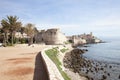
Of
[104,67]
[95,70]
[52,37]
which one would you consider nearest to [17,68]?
[95,70]

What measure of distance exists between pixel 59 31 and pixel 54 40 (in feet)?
20.9

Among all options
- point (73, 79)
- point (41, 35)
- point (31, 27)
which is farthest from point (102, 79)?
point (41, 35)

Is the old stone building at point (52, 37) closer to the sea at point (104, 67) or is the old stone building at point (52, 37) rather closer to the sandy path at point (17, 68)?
the sea at point (104, 67)

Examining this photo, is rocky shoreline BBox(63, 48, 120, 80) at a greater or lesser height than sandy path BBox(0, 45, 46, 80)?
lesser

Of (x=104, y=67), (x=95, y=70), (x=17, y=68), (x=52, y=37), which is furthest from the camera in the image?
(x=52, y=37)

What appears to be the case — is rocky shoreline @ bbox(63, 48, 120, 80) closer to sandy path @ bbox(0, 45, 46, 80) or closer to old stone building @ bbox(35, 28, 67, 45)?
sandy path @ bbox(0, 45, 46, 80)

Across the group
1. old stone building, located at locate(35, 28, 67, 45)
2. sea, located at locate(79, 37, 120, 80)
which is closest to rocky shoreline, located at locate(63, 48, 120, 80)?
sea, located at locate(79, 37, 120, 80)

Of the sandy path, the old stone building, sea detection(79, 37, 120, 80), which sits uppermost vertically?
the old stone building

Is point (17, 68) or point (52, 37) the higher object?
point (52, 37)

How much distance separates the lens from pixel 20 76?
11.9m

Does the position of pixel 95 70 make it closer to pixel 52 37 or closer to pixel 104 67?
pixel 104 67

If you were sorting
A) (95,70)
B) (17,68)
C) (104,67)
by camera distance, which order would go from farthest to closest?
(104,67) → (95,70) → (17,68)

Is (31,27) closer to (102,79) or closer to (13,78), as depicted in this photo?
(102,79)

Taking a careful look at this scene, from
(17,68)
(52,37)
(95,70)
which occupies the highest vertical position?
(52,37)
